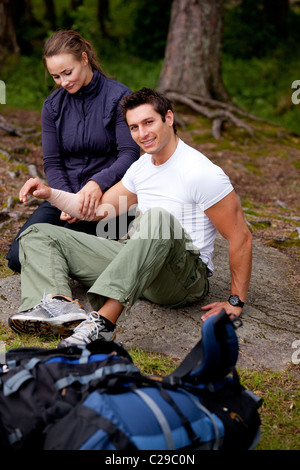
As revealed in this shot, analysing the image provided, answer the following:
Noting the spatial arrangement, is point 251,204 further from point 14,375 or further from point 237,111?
point 14,375

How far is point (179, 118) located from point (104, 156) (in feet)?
16.1

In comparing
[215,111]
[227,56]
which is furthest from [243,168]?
[227,56]

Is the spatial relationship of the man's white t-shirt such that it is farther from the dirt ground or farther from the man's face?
the dirt ground

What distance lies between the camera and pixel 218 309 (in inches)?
137

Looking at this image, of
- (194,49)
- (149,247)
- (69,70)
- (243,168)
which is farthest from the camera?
(194,49)

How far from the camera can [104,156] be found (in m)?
4.24

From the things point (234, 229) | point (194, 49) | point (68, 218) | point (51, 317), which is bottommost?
point (51, 317)

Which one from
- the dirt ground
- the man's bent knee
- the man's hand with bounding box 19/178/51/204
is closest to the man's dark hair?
the man's bent knee

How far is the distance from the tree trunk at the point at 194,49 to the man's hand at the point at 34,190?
6463 millimetres

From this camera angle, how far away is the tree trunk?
9.27 metres

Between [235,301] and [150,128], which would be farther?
[235,301]

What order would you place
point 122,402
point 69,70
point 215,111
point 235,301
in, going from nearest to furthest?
point 122,402 < point 235,301 < point 69,70 < point 215,111

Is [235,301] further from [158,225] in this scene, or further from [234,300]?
[158,225]

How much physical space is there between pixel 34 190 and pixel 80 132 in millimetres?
815
